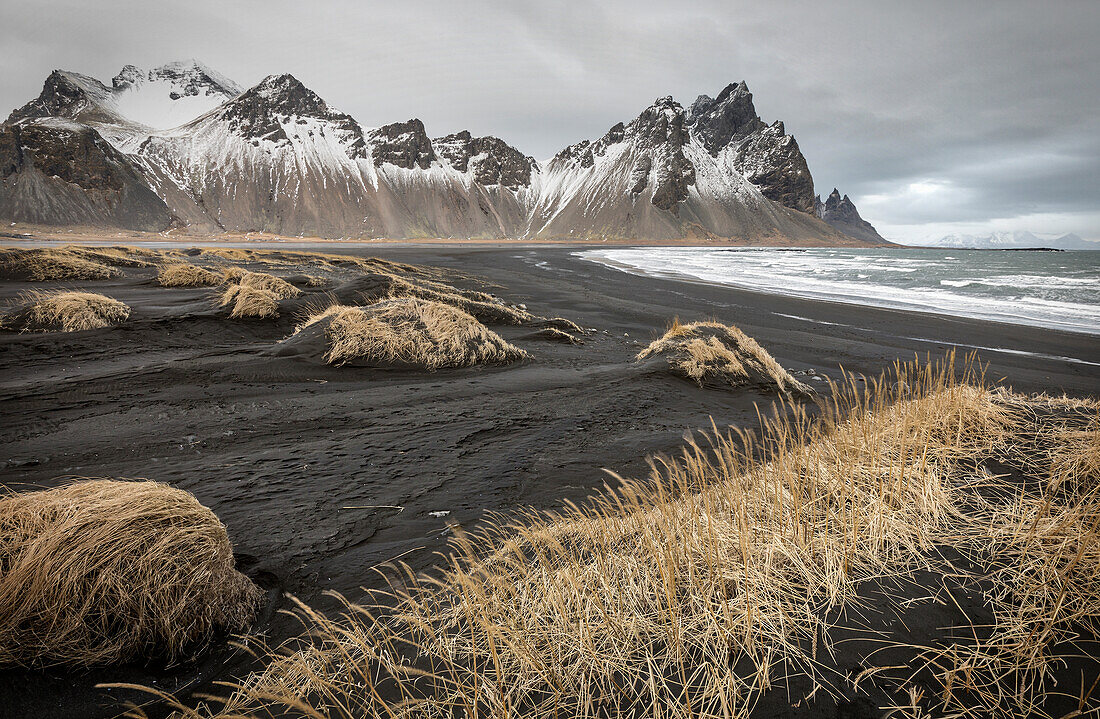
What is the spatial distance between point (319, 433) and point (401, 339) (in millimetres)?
3356

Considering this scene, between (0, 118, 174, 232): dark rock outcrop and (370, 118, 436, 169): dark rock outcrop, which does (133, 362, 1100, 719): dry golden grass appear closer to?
(0, 118, 174, 232): dark rock outcrop

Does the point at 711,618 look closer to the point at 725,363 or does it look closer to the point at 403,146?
the point at 725,363

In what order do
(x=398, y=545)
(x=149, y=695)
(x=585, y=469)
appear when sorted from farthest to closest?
(x=585, y=469), (x=398, y=545), (x=149, y=695)

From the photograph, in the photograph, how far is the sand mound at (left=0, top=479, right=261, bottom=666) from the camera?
216cm

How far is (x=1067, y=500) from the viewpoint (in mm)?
2740

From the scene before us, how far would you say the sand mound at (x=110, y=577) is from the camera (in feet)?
7.07

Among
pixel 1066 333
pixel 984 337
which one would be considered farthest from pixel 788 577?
pixel 1066 333

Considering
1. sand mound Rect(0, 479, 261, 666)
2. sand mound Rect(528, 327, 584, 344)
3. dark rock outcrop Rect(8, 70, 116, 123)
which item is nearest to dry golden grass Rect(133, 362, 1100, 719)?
sand mound Rect(0, 479, 261, 666)

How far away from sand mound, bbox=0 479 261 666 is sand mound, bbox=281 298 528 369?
5.82m

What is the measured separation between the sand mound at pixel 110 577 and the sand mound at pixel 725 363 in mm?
7243

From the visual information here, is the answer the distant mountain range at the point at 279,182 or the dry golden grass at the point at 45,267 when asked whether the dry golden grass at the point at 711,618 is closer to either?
the dry golden grass at the point at 45,267

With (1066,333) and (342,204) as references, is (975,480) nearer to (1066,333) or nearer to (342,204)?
(1066,333)

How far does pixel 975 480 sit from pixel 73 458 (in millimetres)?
7667

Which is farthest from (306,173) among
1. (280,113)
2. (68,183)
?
(68,183)
